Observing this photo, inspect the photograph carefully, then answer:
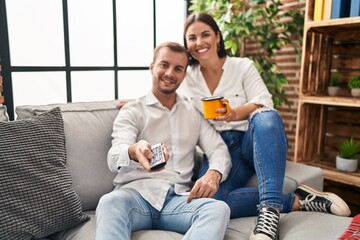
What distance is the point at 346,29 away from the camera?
216 cm

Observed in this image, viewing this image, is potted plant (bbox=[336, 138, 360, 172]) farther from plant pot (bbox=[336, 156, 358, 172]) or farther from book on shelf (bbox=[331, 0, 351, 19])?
book on shelf (bbox=[331, 0, 351, 19])

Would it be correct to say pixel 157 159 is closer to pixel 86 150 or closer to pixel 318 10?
pixel 86 150

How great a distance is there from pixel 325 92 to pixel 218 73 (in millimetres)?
955

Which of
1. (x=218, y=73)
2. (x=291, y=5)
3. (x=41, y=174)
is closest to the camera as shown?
(x=41, y=174)

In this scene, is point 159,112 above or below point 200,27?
below

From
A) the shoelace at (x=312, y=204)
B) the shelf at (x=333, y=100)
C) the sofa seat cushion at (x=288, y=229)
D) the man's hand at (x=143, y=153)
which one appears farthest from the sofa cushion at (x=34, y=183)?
the shelf at (x=333, y=100)

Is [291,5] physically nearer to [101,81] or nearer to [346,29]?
[346,29]

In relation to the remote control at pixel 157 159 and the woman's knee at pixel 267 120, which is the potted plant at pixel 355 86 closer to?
the woman's knee at pixel 267 120

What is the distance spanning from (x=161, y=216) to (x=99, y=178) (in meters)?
0.35

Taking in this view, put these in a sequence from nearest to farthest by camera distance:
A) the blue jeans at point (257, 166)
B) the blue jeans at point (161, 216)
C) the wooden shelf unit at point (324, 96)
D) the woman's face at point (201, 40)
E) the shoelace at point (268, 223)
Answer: the blue jeans at point (161, 216) < the shoelace at point (268, 223) < the blue jeans at point (257, 166) < the woman's face at point (201, 40) < the wooden shelf unit at point (324, 96)

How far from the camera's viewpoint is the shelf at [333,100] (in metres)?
1.88

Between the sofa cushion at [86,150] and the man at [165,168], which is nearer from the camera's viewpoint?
the man at [165,168]

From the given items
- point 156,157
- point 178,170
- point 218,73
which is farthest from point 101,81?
point 156,157

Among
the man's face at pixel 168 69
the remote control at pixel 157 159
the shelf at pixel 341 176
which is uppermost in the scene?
the man's face at pixel 168 69
